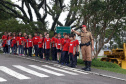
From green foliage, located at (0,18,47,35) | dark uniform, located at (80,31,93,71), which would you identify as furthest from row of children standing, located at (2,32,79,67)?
green foliage, located at (0,18,47,35)

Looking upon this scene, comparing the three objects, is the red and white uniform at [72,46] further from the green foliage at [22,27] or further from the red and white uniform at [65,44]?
the green foliage at [22,27]

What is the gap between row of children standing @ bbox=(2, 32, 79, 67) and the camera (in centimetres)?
1301

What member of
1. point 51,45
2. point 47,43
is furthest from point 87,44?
point 51,45

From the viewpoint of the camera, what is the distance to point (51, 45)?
16734 mm

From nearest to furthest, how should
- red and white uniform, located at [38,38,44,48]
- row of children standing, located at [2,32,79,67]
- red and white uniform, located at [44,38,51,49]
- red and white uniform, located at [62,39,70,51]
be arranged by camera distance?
row of children standing, located at [2,32,79,67], red and white uniform, located at [62,39,70,51], red and white uniform, located at [44,38,51,49], red and white uniform, located at [38,38,44,48]

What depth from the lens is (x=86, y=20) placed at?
17547mm

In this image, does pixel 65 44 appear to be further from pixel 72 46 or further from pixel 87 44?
pixel 87 44

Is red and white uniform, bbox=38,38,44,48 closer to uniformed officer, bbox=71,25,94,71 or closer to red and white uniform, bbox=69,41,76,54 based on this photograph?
Answer: red and white uniform, bbox=69,41,76,54

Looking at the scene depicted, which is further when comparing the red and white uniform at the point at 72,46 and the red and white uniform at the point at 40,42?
the red and white uniform at the point at 40,42

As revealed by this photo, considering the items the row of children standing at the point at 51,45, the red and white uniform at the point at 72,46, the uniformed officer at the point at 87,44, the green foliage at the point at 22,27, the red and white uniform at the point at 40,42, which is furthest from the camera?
the green foliage at the point at 22,27

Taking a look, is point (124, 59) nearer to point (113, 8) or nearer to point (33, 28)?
point (113, 8)

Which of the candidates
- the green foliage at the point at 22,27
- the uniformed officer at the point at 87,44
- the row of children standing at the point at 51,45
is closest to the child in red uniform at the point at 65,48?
the row of children standing at the point at 51,45

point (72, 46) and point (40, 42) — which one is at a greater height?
point (40, 42)

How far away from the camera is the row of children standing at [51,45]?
13.0 meters
